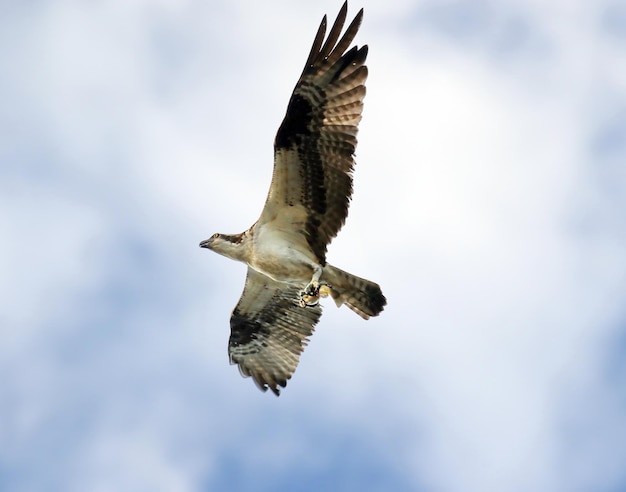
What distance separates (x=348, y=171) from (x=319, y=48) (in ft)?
5.17

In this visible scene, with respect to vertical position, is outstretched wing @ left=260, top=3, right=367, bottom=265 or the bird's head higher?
outstretched wing @ left=260, top=3, right=367, bottom=265

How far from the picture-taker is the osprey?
13.9 m

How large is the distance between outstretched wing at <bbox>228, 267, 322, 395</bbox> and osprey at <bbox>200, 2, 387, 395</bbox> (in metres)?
0.01

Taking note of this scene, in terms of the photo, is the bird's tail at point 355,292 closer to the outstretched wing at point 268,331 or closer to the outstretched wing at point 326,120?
the outstretched wing at point 326,120

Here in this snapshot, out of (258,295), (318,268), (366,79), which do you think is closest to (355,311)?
(318,268)

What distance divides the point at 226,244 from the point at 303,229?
1.27 meters

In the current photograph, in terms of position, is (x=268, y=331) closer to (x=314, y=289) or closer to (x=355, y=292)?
(x=314, y=289)

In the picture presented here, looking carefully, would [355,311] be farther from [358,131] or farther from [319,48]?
[319,48]

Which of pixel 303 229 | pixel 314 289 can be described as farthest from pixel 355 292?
pixel 303 229

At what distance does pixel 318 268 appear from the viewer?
49.0ft

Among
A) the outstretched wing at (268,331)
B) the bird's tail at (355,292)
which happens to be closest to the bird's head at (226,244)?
the outstretched wing at (268,331)

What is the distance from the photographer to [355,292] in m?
15.0

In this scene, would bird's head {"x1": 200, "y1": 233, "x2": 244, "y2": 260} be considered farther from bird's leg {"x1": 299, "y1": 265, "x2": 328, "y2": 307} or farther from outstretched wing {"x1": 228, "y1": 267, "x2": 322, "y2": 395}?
bird's leg {"x1": 299, "y1": 265, "x2": 328, "y2": 307}

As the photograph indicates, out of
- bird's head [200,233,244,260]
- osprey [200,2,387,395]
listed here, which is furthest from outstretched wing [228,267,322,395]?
bird's head [200,233,244,260]
